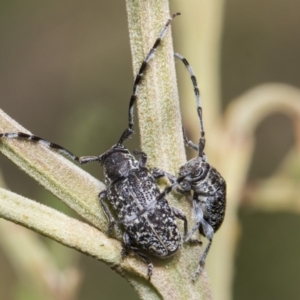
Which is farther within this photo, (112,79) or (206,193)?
(112,79)

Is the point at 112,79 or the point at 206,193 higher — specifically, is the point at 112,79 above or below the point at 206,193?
below

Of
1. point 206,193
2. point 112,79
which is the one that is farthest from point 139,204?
point 112,79

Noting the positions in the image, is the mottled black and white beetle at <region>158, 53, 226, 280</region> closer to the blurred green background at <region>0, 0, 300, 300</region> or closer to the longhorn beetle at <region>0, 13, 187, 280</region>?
the longhorn beetle at <region>0, 13, 187, 280</region>

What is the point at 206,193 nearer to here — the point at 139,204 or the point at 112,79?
the point at 139,204

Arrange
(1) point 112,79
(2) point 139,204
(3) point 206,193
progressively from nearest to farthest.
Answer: (2) point 139,204 → (3) point 206,193 → (1) point 112,79

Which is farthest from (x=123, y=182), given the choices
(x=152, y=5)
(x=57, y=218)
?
(x=152, y=5)

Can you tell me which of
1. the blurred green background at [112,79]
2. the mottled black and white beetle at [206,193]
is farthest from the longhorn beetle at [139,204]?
the blurred green background at [112,79]

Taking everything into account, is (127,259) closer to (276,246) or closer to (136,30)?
(136,30)

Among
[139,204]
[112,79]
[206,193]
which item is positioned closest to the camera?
[139,204]
